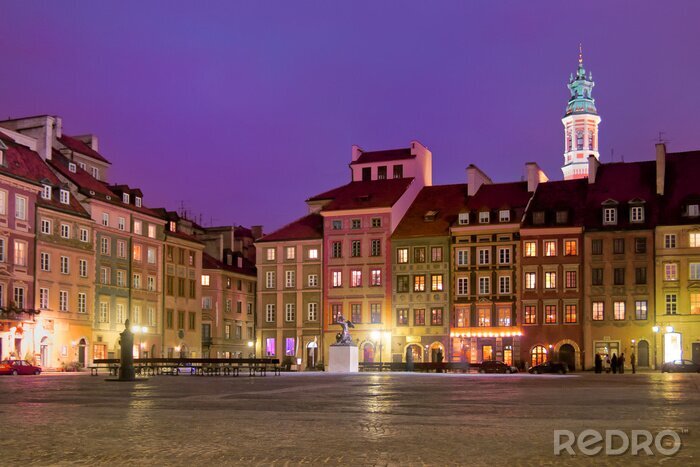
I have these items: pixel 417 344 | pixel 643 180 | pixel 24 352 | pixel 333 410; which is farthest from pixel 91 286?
pixel 333 410

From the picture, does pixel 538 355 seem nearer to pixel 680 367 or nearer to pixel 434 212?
pixel 680 367

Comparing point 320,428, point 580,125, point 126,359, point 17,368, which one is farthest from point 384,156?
point 580,125

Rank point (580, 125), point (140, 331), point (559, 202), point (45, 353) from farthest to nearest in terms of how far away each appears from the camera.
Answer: point (580, 125)
point (140, 331)
point (559, 202)
point (45, 353)

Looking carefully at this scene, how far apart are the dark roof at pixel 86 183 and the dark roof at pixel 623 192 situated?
110 feet

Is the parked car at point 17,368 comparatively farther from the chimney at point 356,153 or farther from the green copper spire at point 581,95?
the green copper spire at point 581,95

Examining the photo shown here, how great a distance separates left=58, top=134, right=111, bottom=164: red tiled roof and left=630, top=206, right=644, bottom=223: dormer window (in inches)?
1583

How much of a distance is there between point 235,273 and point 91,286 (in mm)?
22167

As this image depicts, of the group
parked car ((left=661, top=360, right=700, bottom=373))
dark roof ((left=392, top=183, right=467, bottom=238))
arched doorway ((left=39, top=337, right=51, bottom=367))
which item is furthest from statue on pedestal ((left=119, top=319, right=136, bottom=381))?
dark roof ((left=392, top=183, right=467, bottom=238))

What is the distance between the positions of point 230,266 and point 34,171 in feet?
89.0

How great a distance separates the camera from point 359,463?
Answer: 10.2 m

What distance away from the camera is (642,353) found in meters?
66.8

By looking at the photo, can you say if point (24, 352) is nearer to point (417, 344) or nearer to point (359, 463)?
point (417, 344)

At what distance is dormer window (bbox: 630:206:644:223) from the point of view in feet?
223

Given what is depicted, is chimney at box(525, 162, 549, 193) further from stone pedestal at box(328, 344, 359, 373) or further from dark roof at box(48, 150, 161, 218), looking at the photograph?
dark roof at box(48, 150, 161, 218)
